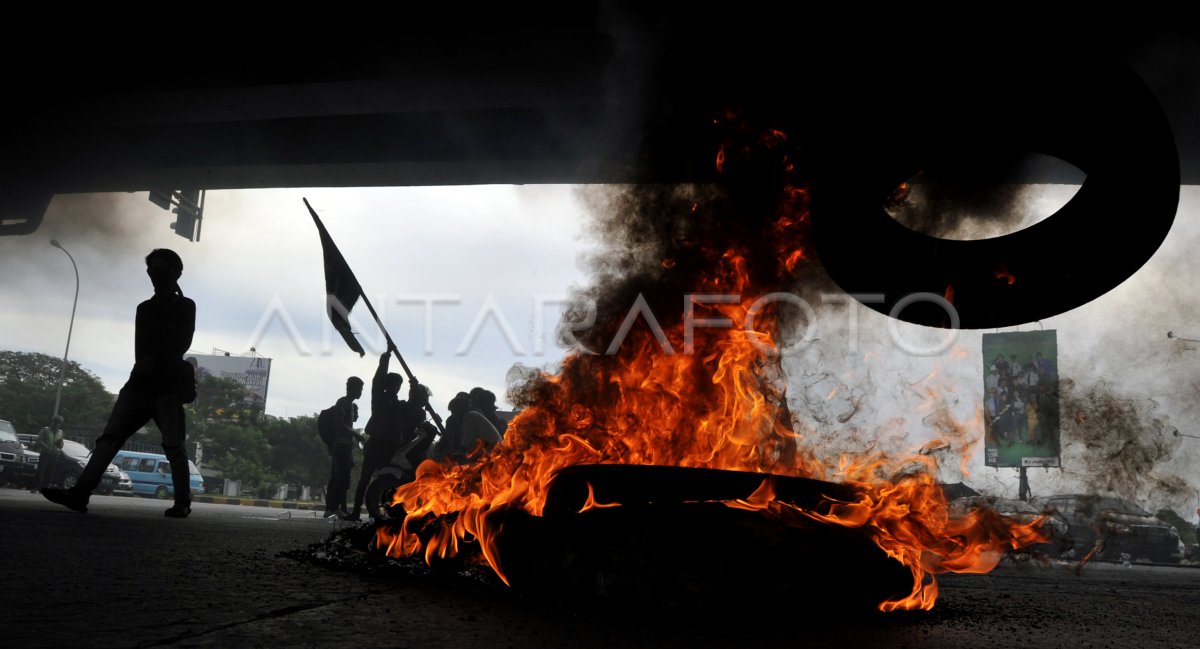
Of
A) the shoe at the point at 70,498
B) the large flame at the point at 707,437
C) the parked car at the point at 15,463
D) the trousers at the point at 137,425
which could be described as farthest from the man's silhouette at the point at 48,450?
the large flame at the point at 707,437

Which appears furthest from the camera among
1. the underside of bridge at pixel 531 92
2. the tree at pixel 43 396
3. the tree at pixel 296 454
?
the tree at pixel 296 454

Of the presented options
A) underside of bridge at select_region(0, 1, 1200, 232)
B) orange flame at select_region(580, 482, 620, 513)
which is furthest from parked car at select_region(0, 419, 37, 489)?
orange flame at select_region(580, 482, 620, 513)

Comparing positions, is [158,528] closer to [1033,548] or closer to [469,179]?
[1033,548]

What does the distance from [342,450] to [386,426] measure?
1.04m

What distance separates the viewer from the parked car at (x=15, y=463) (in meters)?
17.5

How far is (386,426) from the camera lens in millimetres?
9930

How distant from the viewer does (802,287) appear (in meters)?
5.75

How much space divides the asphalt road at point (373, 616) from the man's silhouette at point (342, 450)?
6.53 metres

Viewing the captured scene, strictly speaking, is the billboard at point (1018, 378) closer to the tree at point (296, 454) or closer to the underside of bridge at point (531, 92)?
the underside of bridge at point (531, 92)

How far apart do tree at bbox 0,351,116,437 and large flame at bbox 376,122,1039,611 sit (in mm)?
55509

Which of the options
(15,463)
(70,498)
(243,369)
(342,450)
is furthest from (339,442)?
(243,369)

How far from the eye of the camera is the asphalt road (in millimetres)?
1805

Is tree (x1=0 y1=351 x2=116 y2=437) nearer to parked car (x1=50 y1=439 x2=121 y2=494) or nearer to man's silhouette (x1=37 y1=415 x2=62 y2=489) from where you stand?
parked car (x1=50 y1=439 x2=121 y2=494)

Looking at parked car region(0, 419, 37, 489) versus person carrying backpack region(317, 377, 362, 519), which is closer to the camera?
person carrying backpack region(317, 377, 362, 519)
